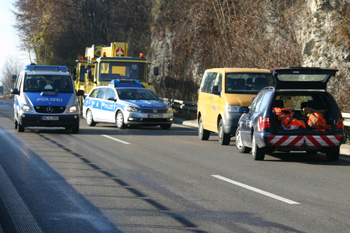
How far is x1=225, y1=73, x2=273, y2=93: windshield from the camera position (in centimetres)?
1809

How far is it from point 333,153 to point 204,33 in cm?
2500

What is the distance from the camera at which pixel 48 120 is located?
2109cm

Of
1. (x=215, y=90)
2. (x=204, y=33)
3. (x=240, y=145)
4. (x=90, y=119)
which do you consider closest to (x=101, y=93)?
(x=90, y=119)

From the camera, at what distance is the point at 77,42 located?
66.2 m

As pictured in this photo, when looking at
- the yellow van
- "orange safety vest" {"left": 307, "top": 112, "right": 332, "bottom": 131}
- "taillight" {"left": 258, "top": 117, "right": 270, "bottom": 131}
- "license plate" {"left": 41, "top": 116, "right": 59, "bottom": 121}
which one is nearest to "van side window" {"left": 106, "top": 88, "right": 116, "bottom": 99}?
"license plate" {"left": 41, "top": 116, "right": 59, "bottom": 121}

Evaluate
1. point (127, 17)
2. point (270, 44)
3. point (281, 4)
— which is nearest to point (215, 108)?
point (270, 44)

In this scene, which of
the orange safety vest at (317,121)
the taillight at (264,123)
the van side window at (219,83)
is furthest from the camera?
the van side window at (219,83)

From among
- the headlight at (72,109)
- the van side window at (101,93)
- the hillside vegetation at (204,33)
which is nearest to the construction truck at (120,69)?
the van side window at (101,93)

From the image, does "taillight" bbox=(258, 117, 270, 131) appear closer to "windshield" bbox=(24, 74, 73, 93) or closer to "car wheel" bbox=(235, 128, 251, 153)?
"car wheel" bbox=(235, 128, 251, 153)

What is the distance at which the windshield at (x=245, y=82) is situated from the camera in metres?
18.1

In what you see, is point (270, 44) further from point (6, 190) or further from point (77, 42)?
point (77, 42)

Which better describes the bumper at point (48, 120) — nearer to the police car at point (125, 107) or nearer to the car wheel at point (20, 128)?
the car wheel at point (20, 128)

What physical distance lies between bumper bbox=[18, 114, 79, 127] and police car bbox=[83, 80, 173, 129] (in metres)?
2.70

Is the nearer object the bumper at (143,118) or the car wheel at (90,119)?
the bumper at (143,118)
